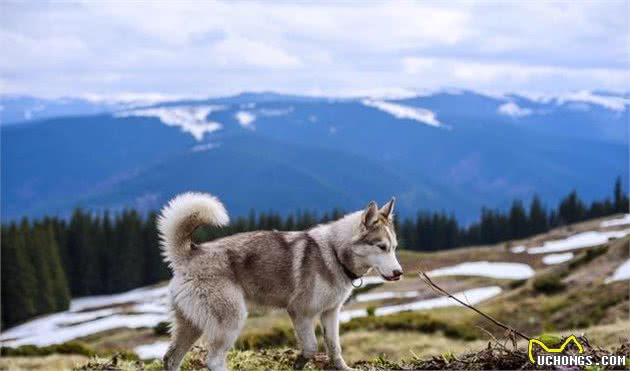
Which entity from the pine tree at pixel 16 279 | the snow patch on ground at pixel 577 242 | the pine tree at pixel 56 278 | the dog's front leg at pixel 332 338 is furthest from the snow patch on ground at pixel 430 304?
the pine tree at pixel 56 278

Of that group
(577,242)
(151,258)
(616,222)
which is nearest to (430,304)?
(577,242)

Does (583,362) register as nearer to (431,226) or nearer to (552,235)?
(552,235)

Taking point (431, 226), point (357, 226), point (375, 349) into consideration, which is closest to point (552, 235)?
point (431, 226)

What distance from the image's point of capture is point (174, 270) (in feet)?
31.4

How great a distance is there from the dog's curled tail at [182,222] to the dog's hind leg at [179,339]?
29.1 inches

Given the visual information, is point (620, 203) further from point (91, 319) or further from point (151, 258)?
point (91, 319)

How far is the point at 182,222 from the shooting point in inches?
377

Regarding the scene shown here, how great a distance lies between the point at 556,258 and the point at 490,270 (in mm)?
10435

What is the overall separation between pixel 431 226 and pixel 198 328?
469ft

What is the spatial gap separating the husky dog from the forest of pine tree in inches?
3036

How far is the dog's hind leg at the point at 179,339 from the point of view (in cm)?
943

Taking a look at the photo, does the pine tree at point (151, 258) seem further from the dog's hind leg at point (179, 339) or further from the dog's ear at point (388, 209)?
the dog's ear at point (388, 209)

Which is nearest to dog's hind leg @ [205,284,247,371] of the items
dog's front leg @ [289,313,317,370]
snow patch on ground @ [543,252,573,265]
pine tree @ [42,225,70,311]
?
dog's front leg @ [289,313,317,370]

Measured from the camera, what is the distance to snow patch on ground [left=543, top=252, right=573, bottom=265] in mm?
79438
